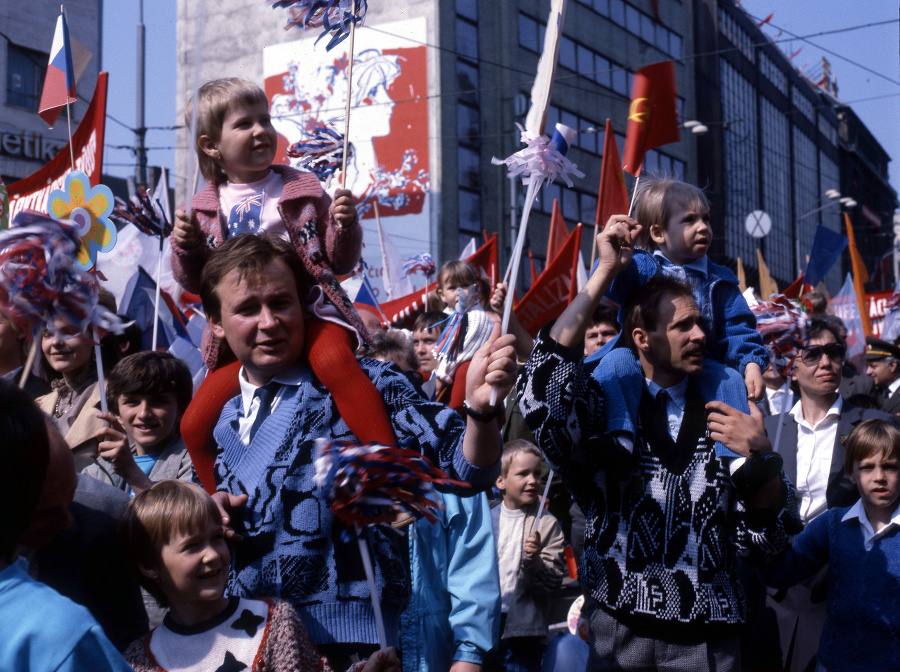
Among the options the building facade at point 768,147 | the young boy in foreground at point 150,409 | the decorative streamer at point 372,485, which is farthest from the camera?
the building facade at point 768,147

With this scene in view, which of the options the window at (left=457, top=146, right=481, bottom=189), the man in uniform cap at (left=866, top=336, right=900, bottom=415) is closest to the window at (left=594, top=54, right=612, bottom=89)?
the window at (left=457, top=146, right=481, bottom=189)

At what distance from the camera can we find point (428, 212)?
28906mm

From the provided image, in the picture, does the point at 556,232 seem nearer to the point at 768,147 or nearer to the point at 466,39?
the point at 466,39

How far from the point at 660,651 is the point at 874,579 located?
1.29 m

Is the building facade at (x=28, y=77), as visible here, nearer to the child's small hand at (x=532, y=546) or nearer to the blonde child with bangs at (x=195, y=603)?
the child's small hand at (x=532, y=546)

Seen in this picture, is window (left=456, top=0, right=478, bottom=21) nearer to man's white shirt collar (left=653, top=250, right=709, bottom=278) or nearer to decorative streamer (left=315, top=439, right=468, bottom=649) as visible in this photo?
man's white shirt collar (left=653, top=250, right=709, bottom=278)

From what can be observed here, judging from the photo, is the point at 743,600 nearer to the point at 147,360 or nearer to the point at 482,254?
the point at 147,360

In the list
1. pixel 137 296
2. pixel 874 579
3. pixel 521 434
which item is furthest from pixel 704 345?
pixel 137 296

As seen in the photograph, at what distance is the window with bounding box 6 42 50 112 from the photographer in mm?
23094

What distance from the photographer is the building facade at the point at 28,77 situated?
22.5 metres

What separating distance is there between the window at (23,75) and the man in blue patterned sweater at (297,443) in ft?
75.2

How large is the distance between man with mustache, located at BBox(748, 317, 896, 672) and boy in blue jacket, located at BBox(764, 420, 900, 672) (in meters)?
0.30

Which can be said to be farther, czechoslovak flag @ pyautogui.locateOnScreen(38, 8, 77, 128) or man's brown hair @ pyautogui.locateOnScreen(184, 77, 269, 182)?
czechoslovak flag @ pyautogui.locateOnScreen(38, 8, 77, 128)

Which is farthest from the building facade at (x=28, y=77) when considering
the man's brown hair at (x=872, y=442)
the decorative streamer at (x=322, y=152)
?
the man's brown hair at (x=872, y=442)
